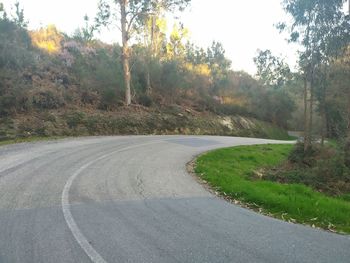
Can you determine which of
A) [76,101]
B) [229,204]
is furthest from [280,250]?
[76,101]

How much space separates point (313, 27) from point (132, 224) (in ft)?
64.7

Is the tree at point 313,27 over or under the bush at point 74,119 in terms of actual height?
over

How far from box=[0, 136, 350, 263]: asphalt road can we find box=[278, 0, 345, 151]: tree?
13.1 metres

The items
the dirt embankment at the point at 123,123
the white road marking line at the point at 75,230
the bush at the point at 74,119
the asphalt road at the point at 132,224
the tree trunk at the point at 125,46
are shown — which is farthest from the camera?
the tree trunk at the point at 125,46

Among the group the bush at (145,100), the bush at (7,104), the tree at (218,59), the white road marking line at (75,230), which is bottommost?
the white road marking line at (75,230)

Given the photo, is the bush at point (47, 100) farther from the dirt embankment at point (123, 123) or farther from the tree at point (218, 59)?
the tree at point (218, 59)

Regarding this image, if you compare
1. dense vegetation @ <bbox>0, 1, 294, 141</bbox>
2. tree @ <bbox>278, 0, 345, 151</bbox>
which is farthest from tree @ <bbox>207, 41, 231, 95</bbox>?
tree @ <bbox>278, 0, 345, 151</bbox>

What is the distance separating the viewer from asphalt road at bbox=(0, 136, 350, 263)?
18.0 feet

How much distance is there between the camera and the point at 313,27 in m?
22.0

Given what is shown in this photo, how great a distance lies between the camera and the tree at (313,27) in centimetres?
2044

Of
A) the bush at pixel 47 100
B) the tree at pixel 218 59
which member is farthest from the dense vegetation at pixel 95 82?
the tree at pixel 218 59

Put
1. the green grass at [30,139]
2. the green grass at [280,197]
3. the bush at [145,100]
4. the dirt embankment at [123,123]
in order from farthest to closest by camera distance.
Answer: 1. the bush at [145,100]
2. the dirt embankment at [123,123]
3. the green grass at [30,139]
4. the green grass at [280,197]

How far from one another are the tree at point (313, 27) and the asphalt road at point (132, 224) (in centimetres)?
1309

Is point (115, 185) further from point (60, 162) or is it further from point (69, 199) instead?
point (60, 162)
